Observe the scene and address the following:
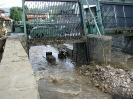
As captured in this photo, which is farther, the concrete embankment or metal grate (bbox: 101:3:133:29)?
metal grate (bbox: 101:3:133:29)

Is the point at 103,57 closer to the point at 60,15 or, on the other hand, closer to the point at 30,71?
the point at 60,15

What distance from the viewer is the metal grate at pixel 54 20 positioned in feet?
40.3

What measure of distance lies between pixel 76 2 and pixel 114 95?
7.44m

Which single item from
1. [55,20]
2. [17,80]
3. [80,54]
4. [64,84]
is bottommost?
[64,84]

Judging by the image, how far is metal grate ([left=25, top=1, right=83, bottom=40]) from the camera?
40.3ft

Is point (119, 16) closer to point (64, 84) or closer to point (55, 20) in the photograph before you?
point (55, 20)

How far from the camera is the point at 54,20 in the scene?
12.7 metres

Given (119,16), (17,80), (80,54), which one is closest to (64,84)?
(80,54)

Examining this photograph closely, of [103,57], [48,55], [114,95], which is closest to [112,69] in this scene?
[103,57]

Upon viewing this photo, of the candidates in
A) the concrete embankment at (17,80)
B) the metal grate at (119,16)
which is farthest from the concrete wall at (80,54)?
the concrete embankment at (17,80)

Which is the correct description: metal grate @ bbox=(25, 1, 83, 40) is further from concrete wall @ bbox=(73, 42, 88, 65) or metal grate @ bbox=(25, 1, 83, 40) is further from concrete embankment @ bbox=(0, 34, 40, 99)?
concrete embankment @ bbox=(0, 34, 40, 99)

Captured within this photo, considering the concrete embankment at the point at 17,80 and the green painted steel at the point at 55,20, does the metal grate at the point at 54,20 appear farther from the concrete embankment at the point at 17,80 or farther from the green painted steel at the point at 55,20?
the concrete embankment at the point at 17,80

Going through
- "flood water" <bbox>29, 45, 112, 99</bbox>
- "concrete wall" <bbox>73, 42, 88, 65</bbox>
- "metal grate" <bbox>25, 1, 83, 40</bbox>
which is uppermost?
"metal grate" <bbox>25, 1, 83, 40</bbox>

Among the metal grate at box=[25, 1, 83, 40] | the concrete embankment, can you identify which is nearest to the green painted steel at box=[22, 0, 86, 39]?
the metal grate at box=[25, 1, 83, 40]
